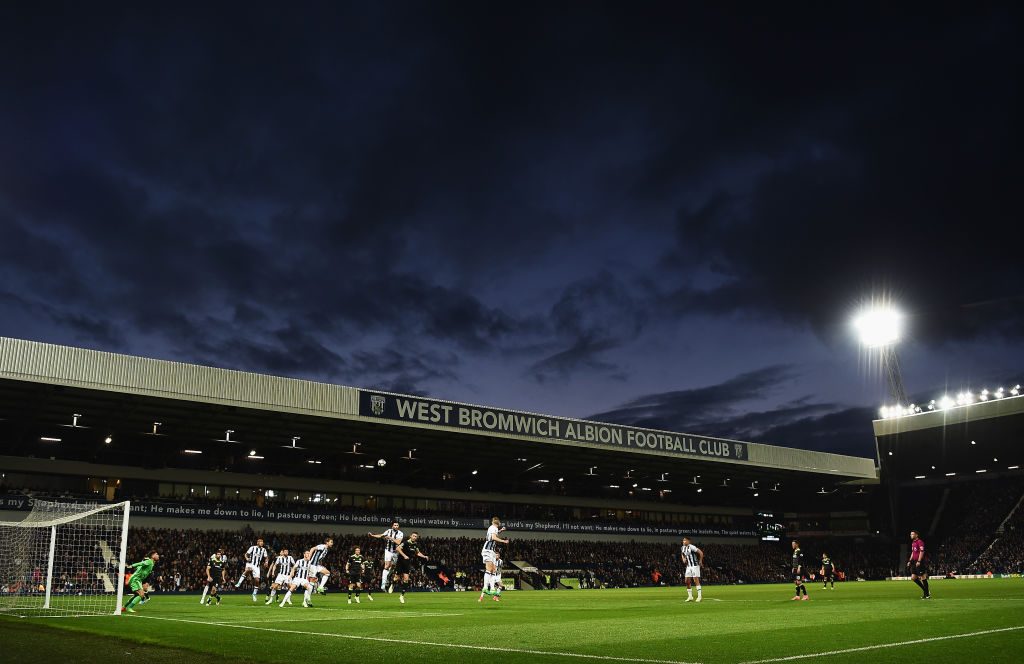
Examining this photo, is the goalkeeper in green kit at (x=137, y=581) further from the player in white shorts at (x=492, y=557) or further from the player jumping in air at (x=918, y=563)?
the player jumping in air at (x=918, y=563)

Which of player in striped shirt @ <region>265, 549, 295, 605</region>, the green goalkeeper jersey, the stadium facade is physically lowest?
player in striped shirt @ <region>265, 549, 295, 605</region>

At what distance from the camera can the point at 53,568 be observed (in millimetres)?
23312

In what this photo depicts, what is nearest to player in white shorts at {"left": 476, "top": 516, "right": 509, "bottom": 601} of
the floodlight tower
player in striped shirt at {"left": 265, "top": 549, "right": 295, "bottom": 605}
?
player in striped shirt at {"left": 265, "top": 549, "right": 295, "bottom": 605}

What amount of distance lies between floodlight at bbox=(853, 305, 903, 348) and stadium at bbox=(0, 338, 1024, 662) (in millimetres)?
7209

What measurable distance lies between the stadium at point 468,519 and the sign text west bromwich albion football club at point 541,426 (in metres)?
0.15

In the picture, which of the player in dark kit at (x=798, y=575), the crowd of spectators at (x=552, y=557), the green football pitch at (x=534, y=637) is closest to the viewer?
the green football pitch at (x=534, y=637)

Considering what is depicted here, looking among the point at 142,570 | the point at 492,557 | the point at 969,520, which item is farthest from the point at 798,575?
the point at 969,520

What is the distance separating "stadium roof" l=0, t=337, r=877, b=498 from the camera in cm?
3478

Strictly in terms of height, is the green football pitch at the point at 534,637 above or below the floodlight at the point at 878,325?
below

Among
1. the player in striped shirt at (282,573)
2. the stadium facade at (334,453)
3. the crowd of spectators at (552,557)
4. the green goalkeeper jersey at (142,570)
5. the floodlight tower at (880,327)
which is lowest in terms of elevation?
the crowd of spectators at (552,557)

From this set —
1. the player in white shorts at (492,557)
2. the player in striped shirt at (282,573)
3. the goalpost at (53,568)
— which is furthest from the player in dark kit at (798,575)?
the goalpost at (53,568)

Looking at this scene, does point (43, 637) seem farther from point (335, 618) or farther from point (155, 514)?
point (155, 514)

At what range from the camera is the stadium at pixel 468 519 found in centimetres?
1248

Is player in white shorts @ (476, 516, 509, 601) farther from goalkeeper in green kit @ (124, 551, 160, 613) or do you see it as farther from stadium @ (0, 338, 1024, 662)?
goalkeeper in green kit @ (124, 551, 160, 613)
